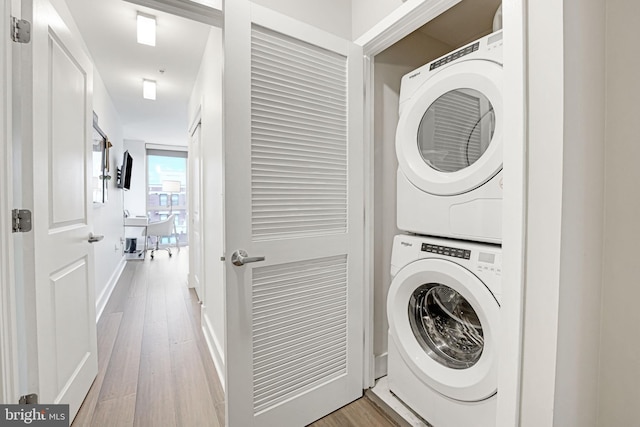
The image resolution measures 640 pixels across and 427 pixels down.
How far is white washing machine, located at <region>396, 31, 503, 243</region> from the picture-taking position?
3.79 feet

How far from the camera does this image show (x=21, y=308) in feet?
3.46

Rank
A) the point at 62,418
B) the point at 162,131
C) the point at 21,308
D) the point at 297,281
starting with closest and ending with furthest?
1. the point at 21,308
2. the point at 62,418
3. the point at 297,281
4. the point at 162,131

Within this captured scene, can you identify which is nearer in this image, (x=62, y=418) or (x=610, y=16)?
(x=610, y=16)

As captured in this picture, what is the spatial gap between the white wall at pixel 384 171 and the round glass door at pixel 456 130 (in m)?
0.35

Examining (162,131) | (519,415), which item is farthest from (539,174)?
(162,131)

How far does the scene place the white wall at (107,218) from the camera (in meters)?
2.99

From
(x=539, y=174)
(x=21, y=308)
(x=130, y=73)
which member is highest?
(x=130, y=73)

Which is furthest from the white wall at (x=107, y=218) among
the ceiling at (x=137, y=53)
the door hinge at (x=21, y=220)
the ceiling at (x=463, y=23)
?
the ceiling at (x=463, y=23)

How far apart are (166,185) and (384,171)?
660cm

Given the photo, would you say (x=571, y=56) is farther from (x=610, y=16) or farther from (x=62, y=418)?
(x=62, y=418)

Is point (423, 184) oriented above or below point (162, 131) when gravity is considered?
below

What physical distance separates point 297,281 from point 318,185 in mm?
484

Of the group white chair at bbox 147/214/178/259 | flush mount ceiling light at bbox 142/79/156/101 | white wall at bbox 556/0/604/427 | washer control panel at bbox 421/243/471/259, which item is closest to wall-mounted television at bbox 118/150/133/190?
white chair at bbox 147/214/178/259

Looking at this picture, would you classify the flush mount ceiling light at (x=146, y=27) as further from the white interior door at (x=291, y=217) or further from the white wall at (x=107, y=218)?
the white interior door at (x=291, y=217)
